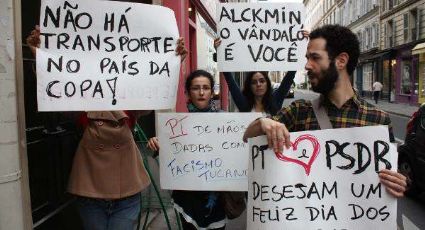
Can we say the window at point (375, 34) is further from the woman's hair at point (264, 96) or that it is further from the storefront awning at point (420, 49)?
the woman's hair at point (264, 96)

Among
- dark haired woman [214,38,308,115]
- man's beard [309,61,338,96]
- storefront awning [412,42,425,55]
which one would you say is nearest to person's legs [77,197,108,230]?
man's beard [309,61,338,96]

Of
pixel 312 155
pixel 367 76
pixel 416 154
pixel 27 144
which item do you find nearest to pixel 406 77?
pixel 367 76

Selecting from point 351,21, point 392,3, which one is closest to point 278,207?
point 392,3

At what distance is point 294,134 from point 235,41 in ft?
7.52

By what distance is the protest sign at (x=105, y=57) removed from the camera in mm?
2623

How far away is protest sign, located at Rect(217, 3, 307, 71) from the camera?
4230 mm

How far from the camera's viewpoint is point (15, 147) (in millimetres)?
2426

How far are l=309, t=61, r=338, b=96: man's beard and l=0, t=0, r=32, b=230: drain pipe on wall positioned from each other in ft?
5.04

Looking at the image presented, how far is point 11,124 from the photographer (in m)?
Result: 2.39

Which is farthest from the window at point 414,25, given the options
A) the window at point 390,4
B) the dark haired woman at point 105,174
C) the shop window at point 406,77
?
the dark haired woman at point 105,174

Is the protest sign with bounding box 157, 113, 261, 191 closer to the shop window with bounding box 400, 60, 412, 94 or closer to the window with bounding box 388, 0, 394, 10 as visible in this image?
the shop window with bounding box 400, 60, 412, 94

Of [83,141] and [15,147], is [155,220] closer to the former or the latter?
[83,141]

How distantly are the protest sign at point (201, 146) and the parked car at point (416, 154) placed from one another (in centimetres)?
358

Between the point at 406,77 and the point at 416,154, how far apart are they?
25232 millimetres
